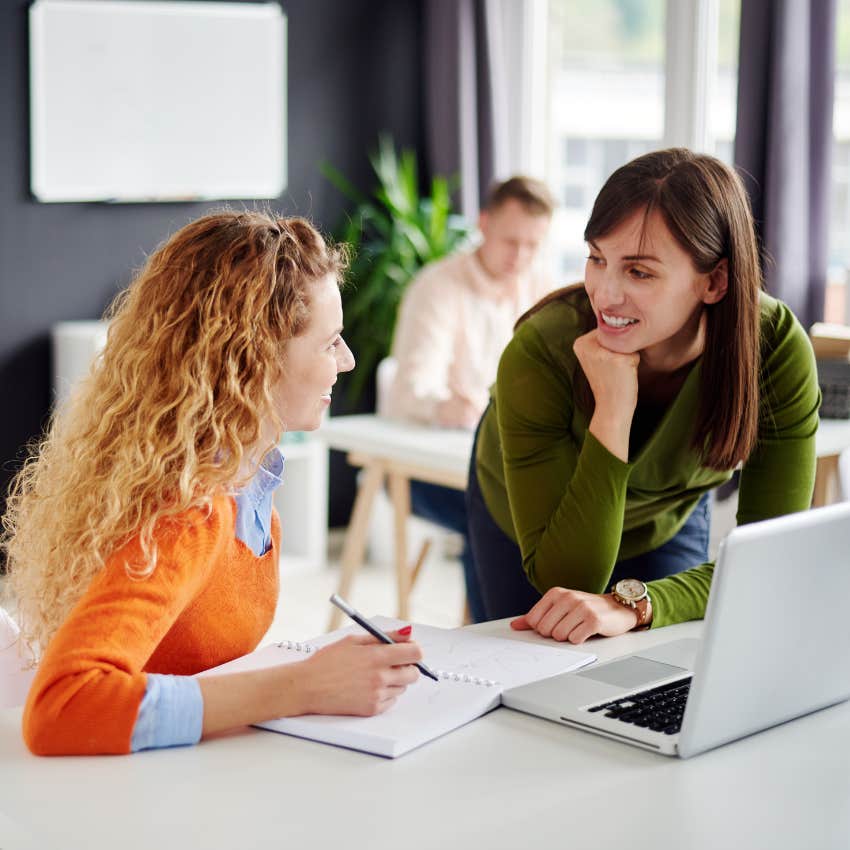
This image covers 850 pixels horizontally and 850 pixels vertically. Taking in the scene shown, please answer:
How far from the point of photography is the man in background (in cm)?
365

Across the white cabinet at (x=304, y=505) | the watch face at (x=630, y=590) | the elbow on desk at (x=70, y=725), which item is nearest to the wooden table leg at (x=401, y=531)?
the white cabinet at (x=304, y=505)

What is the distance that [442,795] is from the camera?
42.9 inches

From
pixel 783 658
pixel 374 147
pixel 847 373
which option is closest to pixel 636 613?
pixel 783 658

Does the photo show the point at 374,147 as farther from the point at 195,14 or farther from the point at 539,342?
the point at 539,342

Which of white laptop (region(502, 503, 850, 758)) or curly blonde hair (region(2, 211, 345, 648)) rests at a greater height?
curly blonde hair (region(2, 211, 345, 648))

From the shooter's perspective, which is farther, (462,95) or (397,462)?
(462,95)

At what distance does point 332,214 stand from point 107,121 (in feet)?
3.16

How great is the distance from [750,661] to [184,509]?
0.55m

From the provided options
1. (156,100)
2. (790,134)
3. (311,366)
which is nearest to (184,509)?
(311,366)

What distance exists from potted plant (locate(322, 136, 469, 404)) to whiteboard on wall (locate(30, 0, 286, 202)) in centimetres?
38

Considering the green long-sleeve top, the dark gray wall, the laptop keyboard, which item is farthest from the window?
the laptop keyboard

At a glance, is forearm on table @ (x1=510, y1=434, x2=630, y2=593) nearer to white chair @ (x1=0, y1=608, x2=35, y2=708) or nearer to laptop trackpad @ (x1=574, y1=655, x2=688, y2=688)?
laptop trackpad @ (x1=574, y1=655, x2=688, y2=688)

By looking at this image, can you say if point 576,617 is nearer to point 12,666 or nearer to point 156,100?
point 12,666

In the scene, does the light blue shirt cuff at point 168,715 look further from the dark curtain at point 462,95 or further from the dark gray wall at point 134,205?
the dark curtain at point 462,95
